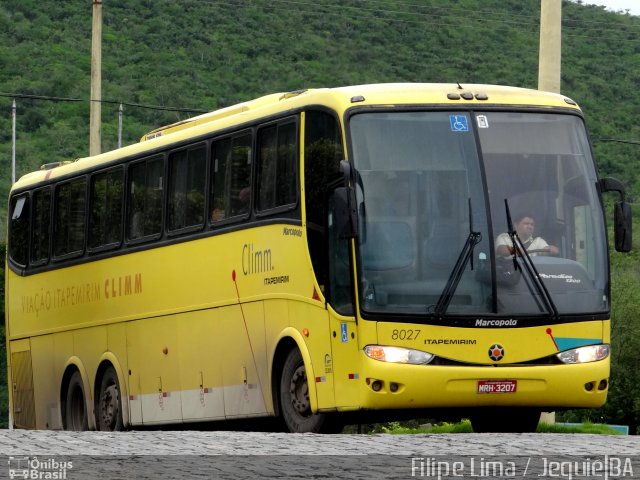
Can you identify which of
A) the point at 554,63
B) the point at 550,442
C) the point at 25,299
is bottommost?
the point at 550,442

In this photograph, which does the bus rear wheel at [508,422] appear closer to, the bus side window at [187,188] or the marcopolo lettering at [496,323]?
the marcopolo lettering at [496,323]

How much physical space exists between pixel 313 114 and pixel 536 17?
9408cm

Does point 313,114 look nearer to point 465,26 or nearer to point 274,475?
point 274,475

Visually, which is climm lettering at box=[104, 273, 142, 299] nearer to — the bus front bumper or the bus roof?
the bus roof

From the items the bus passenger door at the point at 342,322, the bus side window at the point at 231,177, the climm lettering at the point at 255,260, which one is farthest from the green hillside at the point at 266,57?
the bus passenger door at the point at 342,322

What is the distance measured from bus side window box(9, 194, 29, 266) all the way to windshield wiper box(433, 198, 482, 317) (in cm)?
1085

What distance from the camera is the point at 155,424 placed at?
20.8 metres

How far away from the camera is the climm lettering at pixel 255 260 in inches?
699

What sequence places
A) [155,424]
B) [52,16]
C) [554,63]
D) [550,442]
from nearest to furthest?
[550,442] < [155,424] < [554,63] < [52,16]

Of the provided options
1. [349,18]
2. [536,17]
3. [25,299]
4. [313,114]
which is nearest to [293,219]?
[313,114]

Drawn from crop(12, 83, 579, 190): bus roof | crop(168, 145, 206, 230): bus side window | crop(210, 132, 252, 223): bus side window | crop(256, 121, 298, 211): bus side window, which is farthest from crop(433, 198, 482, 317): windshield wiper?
crop(168, 145, 206, 230): bus side window

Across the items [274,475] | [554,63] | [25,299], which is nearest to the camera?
[274,475]

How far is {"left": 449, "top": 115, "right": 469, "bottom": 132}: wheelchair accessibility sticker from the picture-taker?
1675cm

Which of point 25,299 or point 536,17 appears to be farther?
point 536,17
